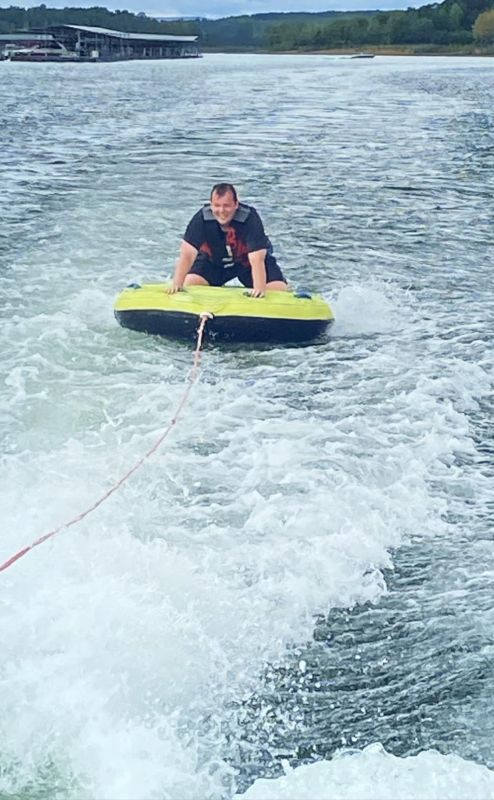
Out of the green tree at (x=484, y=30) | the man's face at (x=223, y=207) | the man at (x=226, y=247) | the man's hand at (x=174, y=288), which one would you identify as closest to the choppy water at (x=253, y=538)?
the man's hand at (x=174, y=288)

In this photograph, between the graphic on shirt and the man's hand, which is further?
the graphic on shirt

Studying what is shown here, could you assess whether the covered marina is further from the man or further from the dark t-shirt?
the dark t-shirt

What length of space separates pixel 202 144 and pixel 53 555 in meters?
19.7

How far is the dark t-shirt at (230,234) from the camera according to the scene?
8.09 metres

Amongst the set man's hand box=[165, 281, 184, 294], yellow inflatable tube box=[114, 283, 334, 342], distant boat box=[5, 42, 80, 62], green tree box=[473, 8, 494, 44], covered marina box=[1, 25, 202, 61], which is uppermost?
green tree box=[473, 8, 494, 44]

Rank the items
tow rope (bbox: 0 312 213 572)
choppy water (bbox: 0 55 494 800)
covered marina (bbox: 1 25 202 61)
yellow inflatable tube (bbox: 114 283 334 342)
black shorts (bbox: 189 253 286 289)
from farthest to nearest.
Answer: covered marina (bbox: 1 25 202 61)
black shorts (bbox: 189 253 286 289)
yellow inflatable tube (bbox: 114 283 334 342)
tow rope (bbox: 0 312 213 572)
choppy water (bbox: 0 55 494 800)

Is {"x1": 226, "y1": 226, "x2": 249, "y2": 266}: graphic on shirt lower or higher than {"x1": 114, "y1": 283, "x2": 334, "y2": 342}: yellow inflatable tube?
higher

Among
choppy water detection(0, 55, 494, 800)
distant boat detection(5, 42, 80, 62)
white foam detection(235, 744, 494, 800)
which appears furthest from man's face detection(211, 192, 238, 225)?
distant boat detection(5, 42, 80, 62)

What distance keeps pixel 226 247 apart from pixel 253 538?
154 inches

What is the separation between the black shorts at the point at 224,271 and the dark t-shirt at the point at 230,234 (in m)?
0.15

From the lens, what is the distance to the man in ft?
26.2

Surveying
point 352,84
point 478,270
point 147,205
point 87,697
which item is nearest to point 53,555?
point 87,697

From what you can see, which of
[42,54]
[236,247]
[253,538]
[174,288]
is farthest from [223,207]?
[42,54]

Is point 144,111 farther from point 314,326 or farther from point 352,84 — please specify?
point 314,326
